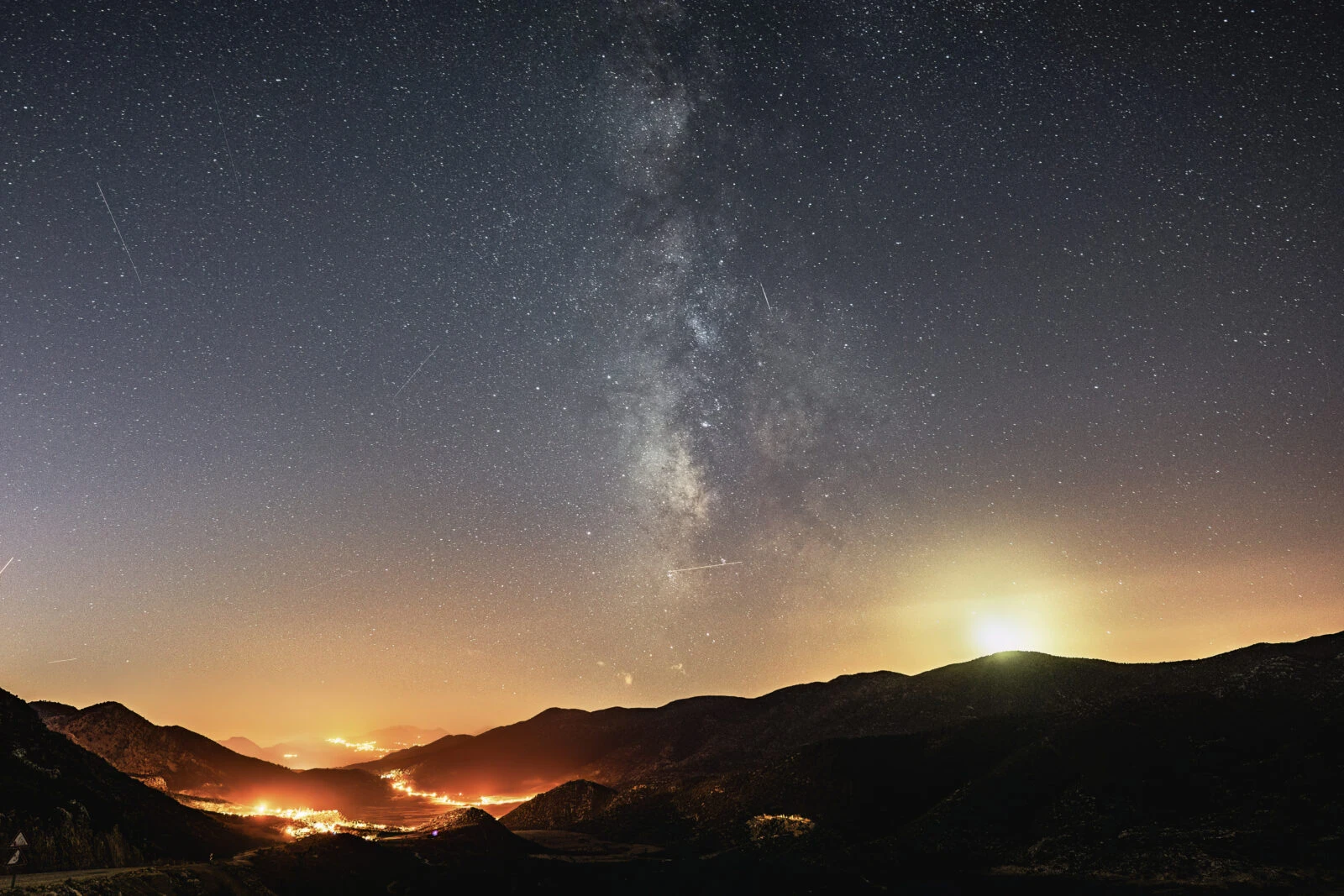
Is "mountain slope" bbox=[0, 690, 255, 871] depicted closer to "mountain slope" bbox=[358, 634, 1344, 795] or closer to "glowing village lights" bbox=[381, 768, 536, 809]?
"mountain slope" bbox=[358, 634, 1344, 795]

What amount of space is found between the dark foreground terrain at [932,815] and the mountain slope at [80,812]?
0.21 m

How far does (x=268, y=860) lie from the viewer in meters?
49.6

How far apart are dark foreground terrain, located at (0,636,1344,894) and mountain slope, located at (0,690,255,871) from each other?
0.68ft

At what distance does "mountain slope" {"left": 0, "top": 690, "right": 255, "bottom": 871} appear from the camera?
3797cm

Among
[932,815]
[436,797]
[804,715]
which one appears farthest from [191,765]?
[932,815]

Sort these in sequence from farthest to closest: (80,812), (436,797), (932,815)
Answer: (436,797), (932,815), (80,812)

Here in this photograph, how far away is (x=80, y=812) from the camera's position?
135ft

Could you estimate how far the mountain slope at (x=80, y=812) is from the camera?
1495 inches

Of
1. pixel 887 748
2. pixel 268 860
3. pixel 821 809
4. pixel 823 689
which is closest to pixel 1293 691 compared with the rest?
pixel 887 748

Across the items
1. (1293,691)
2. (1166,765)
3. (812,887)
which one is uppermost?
(1293,691)

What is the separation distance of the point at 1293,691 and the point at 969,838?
39.6m

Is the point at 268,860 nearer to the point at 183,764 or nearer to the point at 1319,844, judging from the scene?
the point at 1319,844

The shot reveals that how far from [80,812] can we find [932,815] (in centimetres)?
6048

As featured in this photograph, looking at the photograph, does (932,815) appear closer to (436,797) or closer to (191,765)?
(436,797)
